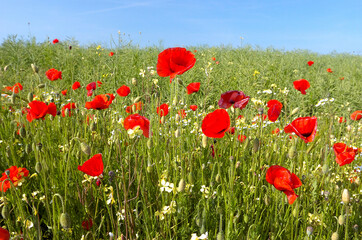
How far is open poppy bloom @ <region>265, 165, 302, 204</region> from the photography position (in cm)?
110

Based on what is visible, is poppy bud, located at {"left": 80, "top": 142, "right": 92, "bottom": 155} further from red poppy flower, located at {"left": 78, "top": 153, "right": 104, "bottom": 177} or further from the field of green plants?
red poppy flower, located at {"left": 78, "top": 153, "right": 104, "bottom": 177}

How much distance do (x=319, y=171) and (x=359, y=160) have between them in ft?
2.69

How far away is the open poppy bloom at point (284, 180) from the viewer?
1103 mm

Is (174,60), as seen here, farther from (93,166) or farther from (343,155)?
(343,155)

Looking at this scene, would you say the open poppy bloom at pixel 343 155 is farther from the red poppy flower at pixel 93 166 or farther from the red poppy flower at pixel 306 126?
the red poppy flower at pixel 93 166

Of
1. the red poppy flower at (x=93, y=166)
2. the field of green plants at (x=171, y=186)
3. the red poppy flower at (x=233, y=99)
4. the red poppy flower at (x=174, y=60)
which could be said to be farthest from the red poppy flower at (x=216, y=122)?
the red poppy flower at (x=93, y=166)

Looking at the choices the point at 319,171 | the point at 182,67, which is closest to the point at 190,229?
the point at 182,67

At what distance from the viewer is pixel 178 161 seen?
1.67 m

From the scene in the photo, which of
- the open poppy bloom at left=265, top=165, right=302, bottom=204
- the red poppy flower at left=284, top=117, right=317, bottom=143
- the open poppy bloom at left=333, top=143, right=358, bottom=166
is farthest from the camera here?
the open poppy bloom at left=333, top=143, right=358, bottom=166

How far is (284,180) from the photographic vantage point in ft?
3.64

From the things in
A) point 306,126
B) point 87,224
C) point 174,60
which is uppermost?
point 174,60

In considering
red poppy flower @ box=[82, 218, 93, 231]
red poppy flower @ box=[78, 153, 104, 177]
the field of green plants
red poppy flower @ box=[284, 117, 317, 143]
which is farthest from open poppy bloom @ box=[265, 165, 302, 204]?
red poppy flower @ box=[82, 218, 93, 231]

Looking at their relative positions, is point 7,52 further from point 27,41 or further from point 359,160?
point 359,160

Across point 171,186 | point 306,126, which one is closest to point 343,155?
point 306,126
